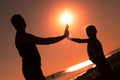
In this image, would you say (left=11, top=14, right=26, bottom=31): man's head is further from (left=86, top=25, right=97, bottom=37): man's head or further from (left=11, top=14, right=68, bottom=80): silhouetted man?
(left=86, top=25, right=97, bottom=37): man's head

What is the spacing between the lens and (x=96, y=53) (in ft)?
42.1

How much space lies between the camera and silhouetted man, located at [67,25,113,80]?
41.1 ft

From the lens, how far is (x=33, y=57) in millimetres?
11164

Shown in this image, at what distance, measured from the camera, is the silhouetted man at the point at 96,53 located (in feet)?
41.1

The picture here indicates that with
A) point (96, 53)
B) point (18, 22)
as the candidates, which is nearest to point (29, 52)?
point (18, 22)

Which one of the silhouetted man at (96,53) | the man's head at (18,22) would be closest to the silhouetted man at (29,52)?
the man's head at (18,22)

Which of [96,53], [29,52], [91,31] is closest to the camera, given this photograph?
[29,52]

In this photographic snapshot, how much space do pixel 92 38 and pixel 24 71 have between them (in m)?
2.88

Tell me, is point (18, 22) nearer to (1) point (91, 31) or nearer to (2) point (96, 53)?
(1) point (91, 31)

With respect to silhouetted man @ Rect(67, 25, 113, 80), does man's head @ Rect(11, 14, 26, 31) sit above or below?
above

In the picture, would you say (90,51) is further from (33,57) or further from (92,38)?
(33,57)

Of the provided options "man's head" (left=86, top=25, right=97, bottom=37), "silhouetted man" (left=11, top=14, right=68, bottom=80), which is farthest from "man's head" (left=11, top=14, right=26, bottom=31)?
"man's head" (left=86, top=25, right=97, bottom=37)

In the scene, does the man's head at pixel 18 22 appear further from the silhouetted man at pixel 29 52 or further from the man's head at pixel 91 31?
the man's head at pixel 91 31

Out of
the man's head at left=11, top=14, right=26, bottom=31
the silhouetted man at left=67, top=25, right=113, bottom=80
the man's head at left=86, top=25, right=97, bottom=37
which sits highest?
the man's head at left=11, top=14, right=26, bottom=31
